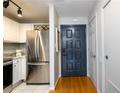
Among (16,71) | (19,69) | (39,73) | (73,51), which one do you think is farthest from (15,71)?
(73,51)

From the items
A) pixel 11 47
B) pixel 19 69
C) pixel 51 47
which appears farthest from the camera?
pixel 11 47

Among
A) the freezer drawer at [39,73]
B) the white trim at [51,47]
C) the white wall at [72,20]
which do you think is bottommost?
the freezer drawer at [39,73]

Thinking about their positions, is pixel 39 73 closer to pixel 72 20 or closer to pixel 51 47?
pixel 51 47

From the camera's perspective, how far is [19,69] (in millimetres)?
5059

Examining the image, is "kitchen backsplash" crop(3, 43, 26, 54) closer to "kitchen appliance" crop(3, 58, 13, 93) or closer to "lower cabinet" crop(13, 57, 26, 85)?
"lower cabinet" crop(13, 57, 26, 85)

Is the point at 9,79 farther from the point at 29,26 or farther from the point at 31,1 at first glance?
the point at 29,26

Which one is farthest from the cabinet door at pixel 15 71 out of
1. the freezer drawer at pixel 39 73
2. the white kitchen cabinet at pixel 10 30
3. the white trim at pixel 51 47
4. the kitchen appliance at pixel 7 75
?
the white trim at pixel 51 47

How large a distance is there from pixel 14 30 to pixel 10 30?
42 cm

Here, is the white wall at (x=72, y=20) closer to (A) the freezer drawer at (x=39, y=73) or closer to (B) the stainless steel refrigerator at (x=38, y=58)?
(B) the stainless steel refrigerator at (x=38, y=58)

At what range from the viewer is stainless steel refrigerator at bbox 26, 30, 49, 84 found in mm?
4828

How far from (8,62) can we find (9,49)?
1.71 meters

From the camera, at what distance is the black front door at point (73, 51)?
20.7 feet

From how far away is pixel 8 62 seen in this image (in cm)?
410

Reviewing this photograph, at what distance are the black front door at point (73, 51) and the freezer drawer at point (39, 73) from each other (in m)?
1.59
